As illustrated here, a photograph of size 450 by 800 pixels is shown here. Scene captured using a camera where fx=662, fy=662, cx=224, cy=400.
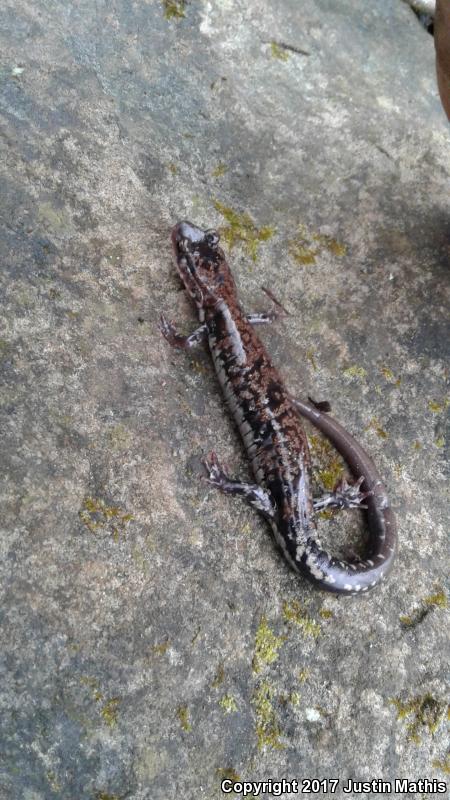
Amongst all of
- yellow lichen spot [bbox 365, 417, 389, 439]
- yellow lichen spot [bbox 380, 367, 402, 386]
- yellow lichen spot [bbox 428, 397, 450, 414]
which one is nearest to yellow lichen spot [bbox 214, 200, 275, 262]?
yellow lichen spot [bbox 380, 367, 402, 386]

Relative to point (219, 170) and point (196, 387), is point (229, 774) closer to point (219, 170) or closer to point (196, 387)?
point (196, 387)

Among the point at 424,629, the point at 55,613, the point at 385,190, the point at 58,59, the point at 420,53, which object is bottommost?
the point at 55,613

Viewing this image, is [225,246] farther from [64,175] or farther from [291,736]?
[291,736]

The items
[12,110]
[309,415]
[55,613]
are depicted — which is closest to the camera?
[55,613]

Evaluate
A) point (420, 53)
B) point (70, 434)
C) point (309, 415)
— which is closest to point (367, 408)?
point (309, 415)

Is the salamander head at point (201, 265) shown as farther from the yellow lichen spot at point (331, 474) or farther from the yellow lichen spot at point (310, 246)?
the yellow lichen spot at point (331, 474)

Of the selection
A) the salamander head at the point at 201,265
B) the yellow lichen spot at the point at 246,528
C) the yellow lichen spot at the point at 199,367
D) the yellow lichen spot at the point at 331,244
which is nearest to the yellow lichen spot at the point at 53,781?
the yellow lichen spot at the point at 246,528
